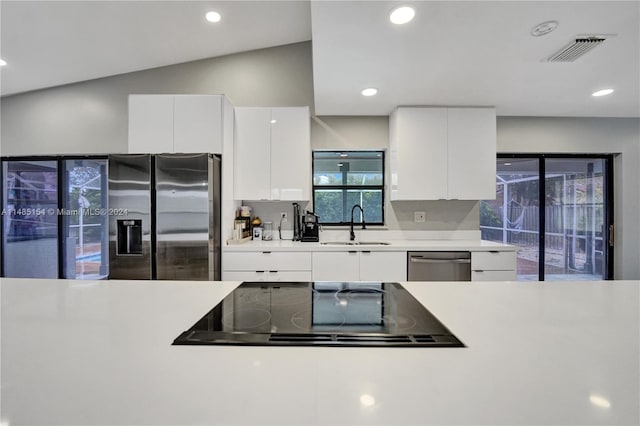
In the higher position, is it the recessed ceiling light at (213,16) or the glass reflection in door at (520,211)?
the recessed ceiling light at (213,16)

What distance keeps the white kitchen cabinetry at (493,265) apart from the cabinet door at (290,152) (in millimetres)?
1818

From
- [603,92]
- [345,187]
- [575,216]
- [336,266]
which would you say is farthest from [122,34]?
[575,216]

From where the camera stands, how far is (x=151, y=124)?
2926 millimetres

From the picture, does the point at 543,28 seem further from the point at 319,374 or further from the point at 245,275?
the point at 245,275

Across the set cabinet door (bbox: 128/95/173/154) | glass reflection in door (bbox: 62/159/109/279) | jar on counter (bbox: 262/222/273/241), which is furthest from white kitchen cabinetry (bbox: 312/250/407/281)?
glass reflection in door (bbox: 62/159/109/279)

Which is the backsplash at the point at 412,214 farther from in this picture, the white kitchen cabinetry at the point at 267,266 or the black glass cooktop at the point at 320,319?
the black glass cooktop at the point at 320,319

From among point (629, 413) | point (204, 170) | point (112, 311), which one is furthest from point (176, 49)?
point (629, 413)

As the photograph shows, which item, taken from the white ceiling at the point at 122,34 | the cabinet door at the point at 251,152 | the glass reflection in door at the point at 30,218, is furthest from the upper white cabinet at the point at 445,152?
the glass reflection in door at the point at 30,218

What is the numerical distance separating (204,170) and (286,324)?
7.01 feet

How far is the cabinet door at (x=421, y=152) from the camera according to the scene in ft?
10.5

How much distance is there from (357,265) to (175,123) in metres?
2.21

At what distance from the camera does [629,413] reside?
0.51 meters

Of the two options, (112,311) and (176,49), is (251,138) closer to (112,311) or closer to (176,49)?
(176,49)

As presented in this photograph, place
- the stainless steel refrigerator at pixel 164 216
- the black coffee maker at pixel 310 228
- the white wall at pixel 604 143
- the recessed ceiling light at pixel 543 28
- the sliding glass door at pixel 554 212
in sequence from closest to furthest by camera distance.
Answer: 1. the recessed ceiling light at pixel 543 28
2. the stainless steel refrigerator at pixel 164 216
3. the black coffee maker at pixel 310 228
4. the white wall at pixel 604 143
5. the sliding glass door at pixel 554 212
